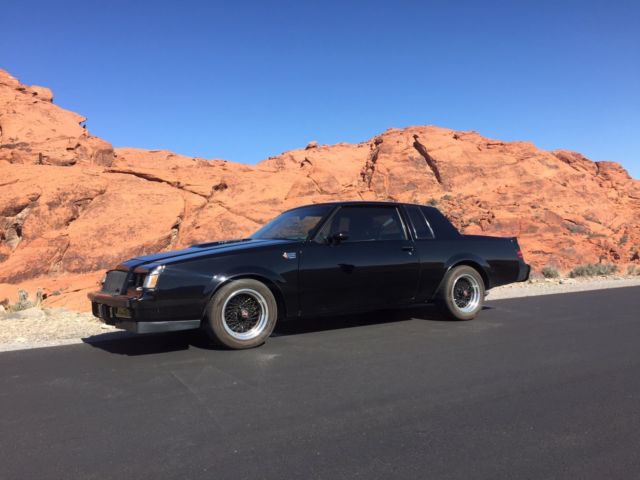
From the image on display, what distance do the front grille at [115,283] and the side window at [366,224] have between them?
230cm

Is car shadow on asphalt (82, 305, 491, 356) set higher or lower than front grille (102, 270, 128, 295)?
lower

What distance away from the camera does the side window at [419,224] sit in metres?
6.91

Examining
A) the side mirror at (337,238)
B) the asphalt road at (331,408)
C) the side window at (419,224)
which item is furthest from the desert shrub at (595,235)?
the side mirror at (337,238)

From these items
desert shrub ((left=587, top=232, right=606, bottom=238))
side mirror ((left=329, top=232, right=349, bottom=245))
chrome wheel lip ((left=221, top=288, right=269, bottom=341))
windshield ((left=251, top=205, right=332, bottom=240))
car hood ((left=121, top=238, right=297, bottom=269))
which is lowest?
chrome wheel lip ((left=221, top=288, right=269, bottom=341))

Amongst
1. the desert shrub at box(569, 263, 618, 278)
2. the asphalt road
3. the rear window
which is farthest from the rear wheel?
the desert shrub at box(569, 263, 618, 278)

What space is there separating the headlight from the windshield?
5.49 ft

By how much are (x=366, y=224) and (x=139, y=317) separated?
10.0 feet

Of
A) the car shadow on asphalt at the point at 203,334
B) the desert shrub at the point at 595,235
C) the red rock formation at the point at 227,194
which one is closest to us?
the car shadow on asphalt at the point at 203,334

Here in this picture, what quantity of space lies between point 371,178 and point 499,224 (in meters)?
11.1

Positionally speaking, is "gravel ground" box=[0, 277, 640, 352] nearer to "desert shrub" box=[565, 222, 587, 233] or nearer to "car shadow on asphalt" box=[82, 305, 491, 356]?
"car shadow on asphalt" box=[82, 305, 491, 356]

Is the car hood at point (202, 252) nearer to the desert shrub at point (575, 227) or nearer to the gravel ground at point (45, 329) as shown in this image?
the gravel ground at point (45, 329)

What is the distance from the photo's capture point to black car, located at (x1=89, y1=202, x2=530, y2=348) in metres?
5.07

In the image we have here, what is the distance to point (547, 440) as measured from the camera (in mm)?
2988

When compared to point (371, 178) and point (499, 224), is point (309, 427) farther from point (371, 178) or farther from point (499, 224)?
point (371, 178)
